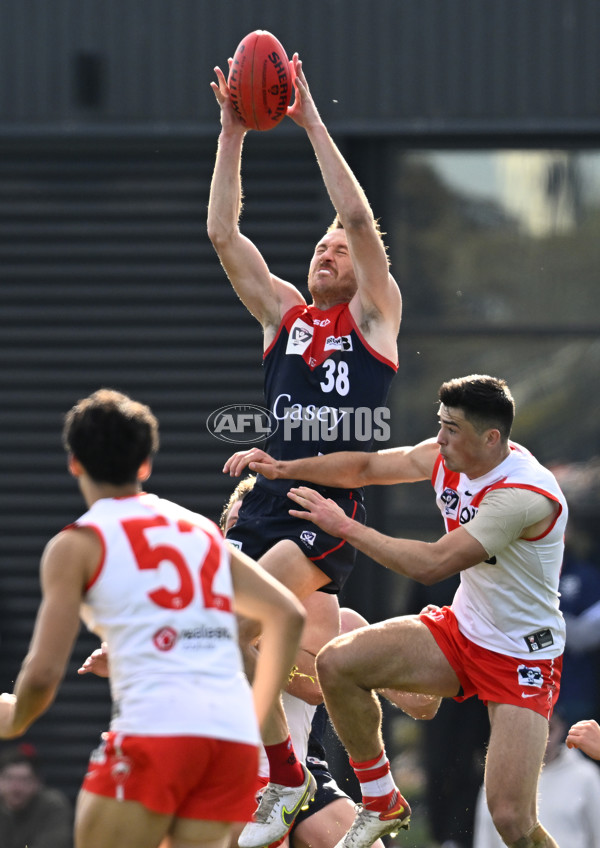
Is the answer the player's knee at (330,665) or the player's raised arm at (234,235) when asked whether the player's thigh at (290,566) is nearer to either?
the player's knee at (330,665)

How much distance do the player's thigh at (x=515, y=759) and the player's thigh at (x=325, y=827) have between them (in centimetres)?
91

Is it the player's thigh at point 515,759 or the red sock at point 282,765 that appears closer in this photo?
the player's thigh at point 515,759

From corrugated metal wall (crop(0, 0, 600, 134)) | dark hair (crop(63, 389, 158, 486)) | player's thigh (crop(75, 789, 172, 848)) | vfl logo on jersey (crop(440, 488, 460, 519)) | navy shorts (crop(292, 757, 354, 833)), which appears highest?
corrugated metal wall (crop(0, 0, 600, 134))

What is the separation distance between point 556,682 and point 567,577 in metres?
3.15

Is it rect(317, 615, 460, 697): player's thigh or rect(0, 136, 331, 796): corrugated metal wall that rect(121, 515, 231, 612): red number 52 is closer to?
rect(317, 615, 460, 697): player's thigh

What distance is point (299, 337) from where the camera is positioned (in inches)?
235

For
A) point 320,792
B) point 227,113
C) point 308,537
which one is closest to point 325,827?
point 320,792

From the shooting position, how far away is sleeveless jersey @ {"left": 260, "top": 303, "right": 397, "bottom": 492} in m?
5.79

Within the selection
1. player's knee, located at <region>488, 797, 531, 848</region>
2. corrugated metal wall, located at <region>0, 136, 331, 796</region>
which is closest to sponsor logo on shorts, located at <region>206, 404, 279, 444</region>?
corrugated metal wall, located at <region>0, 136, 331, 796</region>

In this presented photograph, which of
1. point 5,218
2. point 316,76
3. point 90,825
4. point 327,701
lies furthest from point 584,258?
point 90,825

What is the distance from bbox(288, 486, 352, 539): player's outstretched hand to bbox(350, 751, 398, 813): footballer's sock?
3.20 ft

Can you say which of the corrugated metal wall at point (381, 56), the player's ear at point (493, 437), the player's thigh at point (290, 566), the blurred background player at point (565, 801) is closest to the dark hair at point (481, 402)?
the player's ear at point (493, 437)

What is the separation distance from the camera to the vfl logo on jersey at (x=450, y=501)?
5.45 m

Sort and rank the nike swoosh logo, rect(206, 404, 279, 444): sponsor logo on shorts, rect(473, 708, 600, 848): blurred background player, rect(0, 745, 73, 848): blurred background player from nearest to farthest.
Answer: the nike swoosh logo < rect(473, 708, 600, 848): blurred background player < rect(0, 745, 73, 848): blurred background player < rect(206, 404, 279, 444): sponsor logo on shorts
